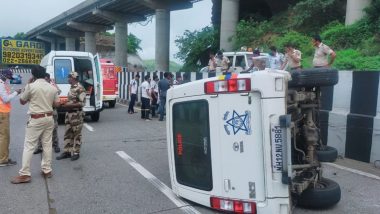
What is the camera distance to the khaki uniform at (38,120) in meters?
6.63

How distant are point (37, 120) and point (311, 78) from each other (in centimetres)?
412

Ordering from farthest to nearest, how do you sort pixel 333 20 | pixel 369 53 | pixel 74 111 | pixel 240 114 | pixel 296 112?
pixel 333 20 < pixel 369 53 < pixel 74 111 < pixel 296 112 < pixel 240 114

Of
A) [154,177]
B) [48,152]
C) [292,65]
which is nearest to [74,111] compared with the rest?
[48,152]

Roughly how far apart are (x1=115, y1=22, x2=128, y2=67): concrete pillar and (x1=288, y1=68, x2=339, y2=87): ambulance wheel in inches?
1415

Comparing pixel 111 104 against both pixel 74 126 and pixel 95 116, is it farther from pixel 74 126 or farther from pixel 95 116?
pixel 74 126

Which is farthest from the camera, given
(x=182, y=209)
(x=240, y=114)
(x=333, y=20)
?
(x=333, y=20)

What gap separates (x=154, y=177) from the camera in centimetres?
677

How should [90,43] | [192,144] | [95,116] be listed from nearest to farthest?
[192,144] < [95,116] < [90,43]

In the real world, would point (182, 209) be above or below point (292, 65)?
below

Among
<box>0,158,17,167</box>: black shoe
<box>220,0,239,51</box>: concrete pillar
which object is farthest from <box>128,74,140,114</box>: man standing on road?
<box>220,0,239,51</box>: concrete pillar

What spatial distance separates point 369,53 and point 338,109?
7812 mm

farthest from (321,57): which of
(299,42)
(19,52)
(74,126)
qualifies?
(19,52)

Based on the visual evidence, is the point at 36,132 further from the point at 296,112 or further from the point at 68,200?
the point at 296,112

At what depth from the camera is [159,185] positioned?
6293 millimetres
